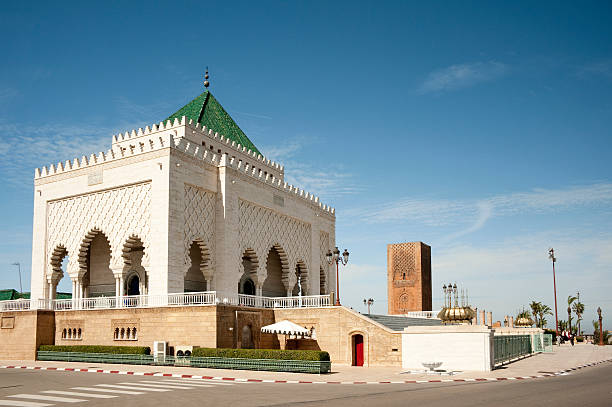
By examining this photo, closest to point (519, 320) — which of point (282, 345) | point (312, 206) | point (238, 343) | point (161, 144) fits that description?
point (312, 206)

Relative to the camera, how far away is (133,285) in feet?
92.1

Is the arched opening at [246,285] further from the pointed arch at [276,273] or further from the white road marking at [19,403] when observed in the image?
the white road marking at [19,403]

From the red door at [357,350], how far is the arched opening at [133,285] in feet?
36.9

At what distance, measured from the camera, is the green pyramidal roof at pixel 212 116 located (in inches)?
1277

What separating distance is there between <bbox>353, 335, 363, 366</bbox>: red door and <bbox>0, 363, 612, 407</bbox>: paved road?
7.42m

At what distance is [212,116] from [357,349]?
A: 16.7m

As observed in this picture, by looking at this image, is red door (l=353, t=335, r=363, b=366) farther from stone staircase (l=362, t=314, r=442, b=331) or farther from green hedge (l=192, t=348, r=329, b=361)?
green hedge (l=192, t=348, r=329, b=361)

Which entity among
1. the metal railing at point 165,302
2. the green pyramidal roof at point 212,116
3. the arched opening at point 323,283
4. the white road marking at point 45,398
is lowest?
the white road marking at point 45,398

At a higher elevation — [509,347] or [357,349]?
[357,349]

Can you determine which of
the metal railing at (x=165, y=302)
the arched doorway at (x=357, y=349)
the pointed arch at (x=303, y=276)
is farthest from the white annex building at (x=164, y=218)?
the arched doorway at (x=357, y=349)

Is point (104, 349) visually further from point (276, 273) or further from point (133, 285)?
point (276, 273)

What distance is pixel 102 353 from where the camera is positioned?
22172mm

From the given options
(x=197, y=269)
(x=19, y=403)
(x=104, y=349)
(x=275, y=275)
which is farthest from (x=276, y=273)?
(x=19, y=403)

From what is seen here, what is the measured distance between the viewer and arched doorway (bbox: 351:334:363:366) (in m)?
22.5
